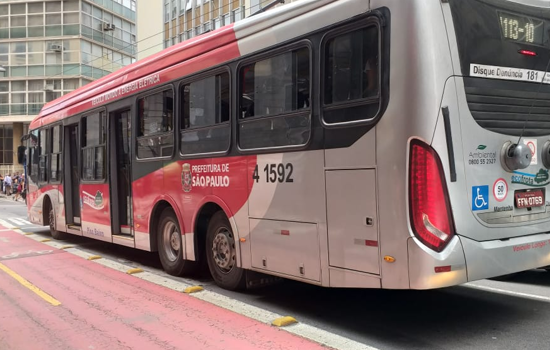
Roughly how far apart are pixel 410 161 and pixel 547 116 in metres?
1.78

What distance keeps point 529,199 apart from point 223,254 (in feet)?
11.9

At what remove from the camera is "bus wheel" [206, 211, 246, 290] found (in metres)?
6.16

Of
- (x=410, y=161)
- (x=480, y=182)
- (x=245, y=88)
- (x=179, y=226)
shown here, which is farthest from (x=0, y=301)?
(x=480, y=182)

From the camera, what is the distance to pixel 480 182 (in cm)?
424

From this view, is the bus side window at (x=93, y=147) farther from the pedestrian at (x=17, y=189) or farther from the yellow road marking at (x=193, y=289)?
the pedestrian at (x=17, y=189)

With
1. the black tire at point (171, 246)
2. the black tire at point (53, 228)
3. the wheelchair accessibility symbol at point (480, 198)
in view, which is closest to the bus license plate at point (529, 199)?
the wheelchair accessibility symbol at point (480, 198)

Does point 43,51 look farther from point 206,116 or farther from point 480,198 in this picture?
point 480,198

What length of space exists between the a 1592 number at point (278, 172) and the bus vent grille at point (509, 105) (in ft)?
6.13

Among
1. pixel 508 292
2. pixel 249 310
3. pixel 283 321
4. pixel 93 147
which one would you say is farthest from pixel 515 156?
pixel 93 147

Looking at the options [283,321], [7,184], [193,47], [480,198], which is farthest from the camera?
[7,184]

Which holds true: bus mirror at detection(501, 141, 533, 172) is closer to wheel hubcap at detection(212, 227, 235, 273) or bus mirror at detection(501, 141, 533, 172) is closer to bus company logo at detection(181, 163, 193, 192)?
wheel hubcap at detection(212, 227, 235, 273)

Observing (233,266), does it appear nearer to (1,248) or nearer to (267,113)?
(267,113)

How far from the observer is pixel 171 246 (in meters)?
7.59

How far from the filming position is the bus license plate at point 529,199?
14.8 ft
